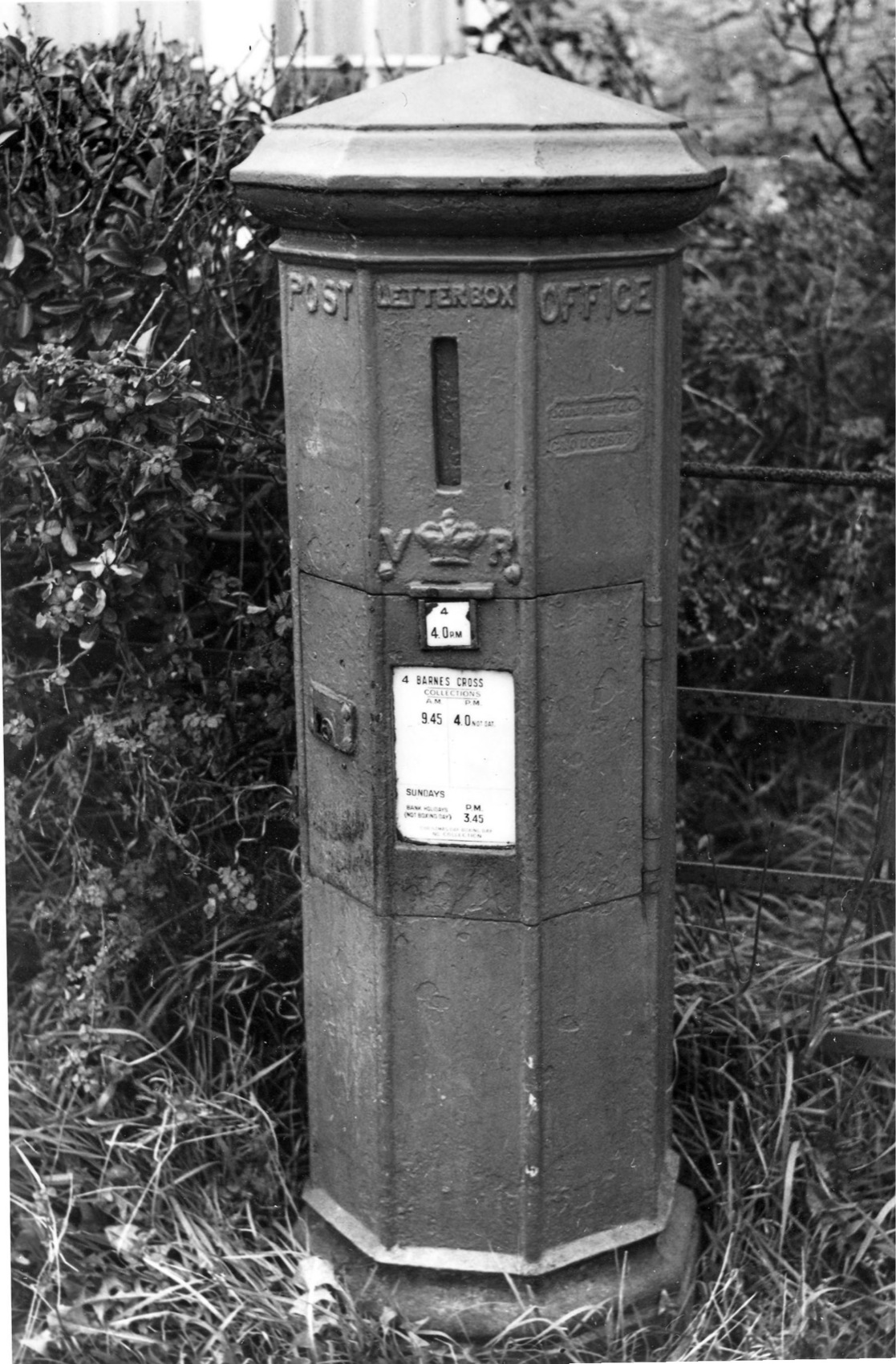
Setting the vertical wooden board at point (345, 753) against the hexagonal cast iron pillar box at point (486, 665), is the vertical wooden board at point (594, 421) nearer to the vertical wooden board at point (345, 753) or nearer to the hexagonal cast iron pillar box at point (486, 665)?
the hexagonal cast iron pillar box at point (486, 665)

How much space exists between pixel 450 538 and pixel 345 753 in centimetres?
44

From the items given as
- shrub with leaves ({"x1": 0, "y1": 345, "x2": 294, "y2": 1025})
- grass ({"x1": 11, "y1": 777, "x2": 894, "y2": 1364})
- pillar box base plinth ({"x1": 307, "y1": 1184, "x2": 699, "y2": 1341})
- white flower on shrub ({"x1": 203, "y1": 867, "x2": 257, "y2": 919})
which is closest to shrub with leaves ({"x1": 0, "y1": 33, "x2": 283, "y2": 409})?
shrub with leaves ({"x1": 0, "y1": 345, "x2": 294, "y2": 1025})

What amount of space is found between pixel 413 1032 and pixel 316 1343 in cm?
68

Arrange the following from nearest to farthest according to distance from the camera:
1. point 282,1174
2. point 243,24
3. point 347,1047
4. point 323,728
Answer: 1. point 323,728
2. point 347,1047
3. point 282,1174
4. point 243,24

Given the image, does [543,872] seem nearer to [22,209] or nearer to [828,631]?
[22,209]

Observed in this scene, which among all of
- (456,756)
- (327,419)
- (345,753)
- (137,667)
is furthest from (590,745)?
(137,667)


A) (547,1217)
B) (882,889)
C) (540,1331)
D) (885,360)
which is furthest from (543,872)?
(885,360)

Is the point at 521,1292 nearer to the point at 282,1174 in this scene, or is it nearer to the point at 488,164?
the point at 282,1174

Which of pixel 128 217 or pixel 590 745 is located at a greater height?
pixel 128 217

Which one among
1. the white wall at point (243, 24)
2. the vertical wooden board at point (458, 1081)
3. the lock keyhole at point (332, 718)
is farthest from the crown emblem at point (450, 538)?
the white wall at point (243, 24)

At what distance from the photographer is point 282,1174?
3.24 m

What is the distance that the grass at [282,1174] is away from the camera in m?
2.98

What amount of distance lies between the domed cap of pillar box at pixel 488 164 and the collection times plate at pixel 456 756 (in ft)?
2.32

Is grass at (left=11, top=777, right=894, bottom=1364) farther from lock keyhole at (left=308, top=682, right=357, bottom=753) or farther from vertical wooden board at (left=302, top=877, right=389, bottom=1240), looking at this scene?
lock keyhole at (left=308, top=682, right=357, bottom=753)
